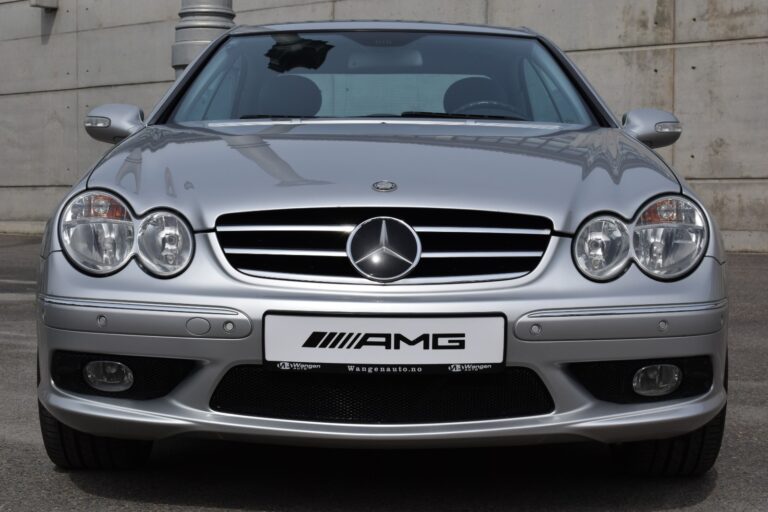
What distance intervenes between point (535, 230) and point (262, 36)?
2.15m

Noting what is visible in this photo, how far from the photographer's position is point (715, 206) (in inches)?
508

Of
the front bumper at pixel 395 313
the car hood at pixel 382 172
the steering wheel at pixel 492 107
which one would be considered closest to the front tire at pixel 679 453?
the front bumper at pixel 395 313

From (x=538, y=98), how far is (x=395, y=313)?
1806mm

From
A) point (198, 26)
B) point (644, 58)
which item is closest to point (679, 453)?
point (198, 26)

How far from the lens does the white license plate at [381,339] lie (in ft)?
10.9

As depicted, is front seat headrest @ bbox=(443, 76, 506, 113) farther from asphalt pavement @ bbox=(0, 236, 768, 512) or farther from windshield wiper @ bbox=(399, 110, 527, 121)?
asphalt pavement @ bbox=(0, 236, 768, 512)

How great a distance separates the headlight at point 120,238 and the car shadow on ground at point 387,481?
644 millimetres

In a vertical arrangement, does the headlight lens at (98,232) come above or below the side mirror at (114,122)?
below

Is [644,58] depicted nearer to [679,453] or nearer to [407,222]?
[679,453]

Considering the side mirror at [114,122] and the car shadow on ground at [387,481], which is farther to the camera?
the side mirror at [114,122]

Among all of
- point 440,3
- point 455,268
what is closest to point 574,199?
point 455,268

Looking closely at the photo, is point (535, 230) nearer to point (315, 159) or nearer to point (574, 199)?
point (574, 199)

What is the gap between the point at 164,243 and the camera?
350 cm

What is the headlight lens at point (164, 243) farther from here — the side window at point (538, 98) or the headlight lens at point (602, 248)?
the side window at point (538, 98)
